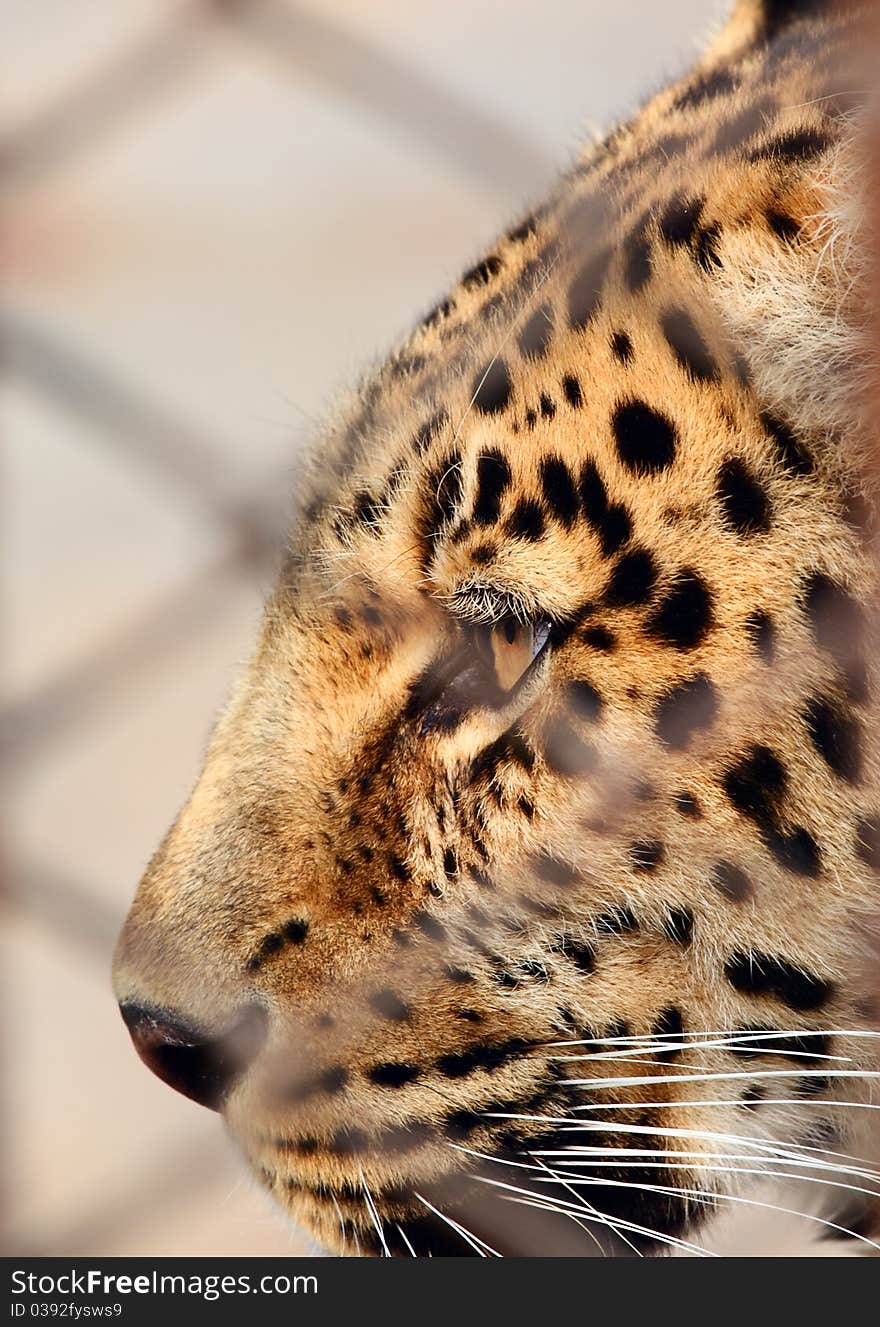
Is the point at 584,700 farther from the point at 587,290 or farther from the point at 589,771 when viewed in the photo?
the point at 587,290

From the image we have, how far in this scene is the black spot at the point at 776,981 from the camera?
1729 millimetres

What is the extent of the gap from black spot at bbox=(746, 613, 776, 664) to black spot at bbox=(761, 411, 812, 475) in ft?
0.49

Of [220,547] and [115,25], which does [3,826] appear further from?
[115,25]

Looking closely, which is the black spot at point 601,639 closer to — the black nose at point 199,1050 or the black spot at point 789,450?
the black spot at point 789,450

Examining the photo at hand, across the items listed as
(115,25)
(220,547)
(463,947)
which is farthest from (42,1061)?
(115,25)

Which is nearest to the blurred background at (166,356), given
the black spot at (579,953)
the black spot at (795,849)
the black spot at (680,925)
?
the black spot at (579,953)

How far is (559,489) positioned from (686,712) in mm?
268

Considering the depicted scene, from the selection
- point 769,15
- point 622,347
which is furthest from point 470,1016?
point 769,15

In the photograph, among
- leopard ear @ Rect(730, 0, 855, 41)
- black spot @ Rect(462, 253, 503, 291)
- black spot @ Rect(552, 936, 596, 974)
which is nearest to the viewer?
black spot @ Rect(552, 936, 596, 974)

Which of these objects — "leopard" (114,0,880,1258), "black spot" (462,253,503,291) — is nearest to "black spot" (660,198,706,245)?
"leopard" (114,0,880,1258)

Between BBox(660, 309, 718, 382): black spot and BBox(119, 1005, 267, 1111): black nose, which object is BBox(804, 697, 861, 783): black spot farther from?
BBox(119, 1005, 267, 1111): black nose

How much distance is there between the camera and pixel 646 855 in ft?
5.66

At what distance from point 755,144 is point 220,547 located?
84 centimetres

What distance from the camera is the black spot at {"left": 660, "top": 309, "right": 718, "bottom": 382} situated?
1691 millimetres
